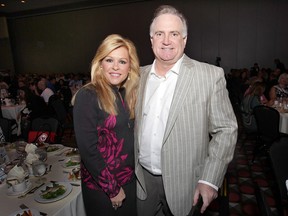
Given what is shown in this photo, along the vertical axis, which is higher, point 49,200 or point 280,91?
point 49,200

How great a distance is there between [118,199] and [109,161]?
27cm

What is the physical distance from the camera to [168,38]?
1612 millimetres

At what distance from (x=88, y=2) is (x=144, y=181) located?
1278cm

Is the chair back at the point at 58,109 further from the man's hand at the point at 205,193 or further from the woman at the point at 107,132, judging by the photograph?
the man's hand at the point at 205,193

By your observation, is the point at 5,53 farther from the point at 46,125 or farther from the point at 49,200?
the point at 49,200

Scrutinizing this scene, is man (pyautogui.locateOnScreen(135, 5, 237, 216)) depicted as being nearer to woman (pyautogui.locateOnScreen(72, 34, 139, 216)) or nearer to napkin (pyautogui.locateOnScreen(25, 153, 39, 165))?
woman (pyautogui.locateOnScreen(72, 34, 139, 216))

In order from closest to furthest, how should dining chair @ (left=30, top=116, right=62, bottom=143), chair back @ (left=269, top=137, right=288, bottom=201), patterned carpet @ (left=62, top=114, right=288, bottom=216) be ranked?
chair back @ (left=269, top=137, right=288, bottom=201) < patterned carpet @ (left=62, top=114, right=288, bottom=216) < dining chair @ (left=30, top=116, right=62, bottom=143)

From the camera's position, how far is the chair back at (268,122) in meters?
3.70

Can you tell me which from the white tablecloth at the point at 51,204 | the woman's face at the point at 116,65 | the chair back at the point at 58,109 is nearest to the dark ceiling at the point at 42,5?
the chair back at the point at 58,109

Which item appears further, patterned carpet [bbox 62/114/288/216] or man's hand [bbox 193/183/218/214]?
patterned carpet [bbox 62/114/288/216]

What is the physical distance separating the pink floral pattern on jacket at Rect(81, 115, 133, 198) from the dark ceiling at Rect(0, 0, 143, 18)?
39.0 ft

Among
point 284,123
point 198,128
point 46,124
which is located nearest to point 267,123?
point 284,123

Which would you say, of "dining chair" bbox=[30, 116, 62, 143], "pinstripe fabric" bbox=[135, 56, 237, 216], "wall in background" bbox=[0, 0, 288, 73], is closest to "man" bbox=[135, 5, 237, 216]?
"pinstripe fabric" bbox=[135, 56, 237, 216]

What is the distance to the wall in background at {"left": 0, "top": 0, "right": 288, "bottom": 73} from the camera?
10734mm
